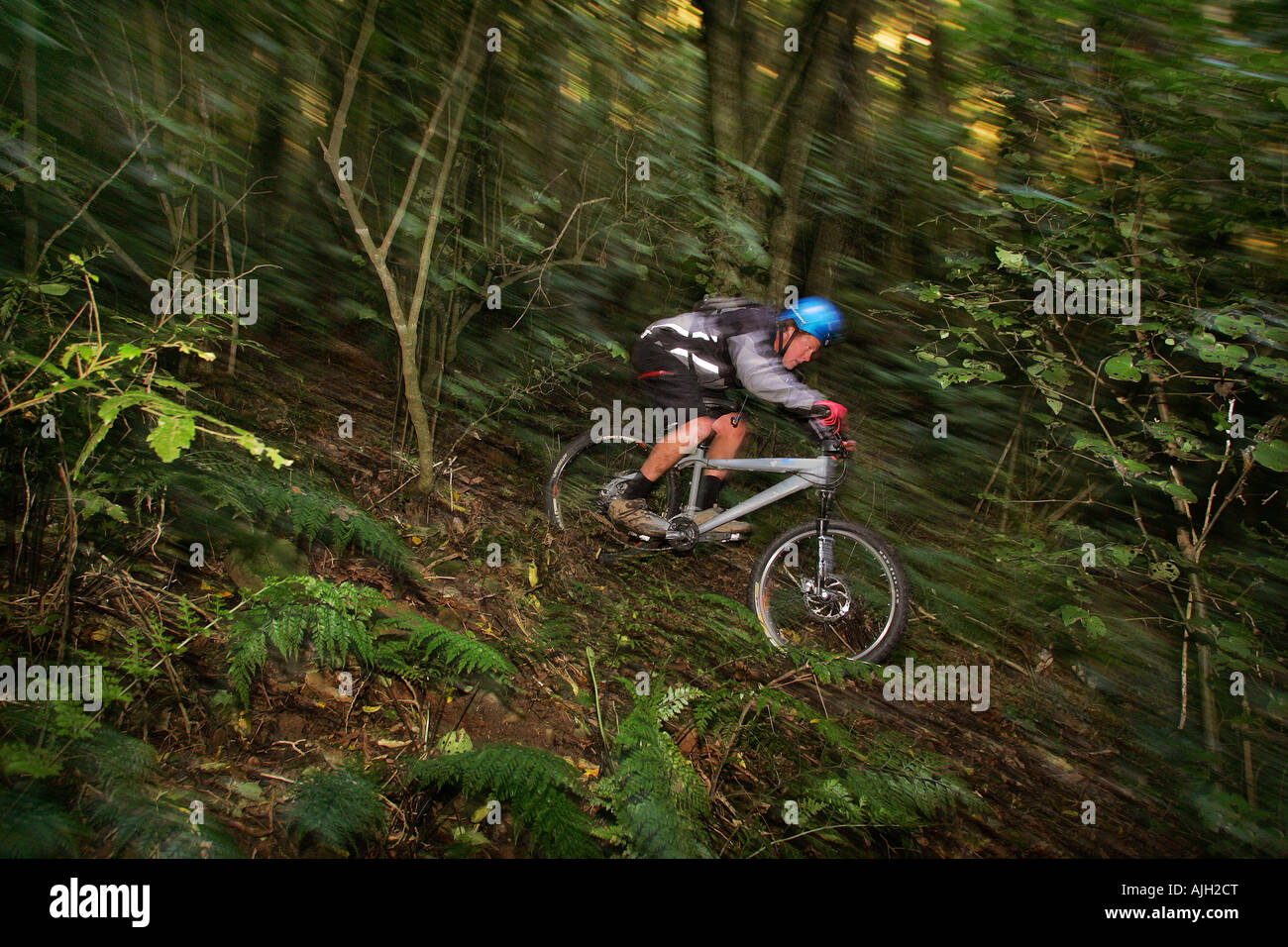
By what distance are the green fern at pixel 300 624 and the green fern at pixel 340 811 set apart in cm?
42

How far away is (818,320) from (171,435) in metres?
3.18

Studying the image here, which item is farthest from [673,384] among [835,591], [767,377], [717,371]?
[835,591]

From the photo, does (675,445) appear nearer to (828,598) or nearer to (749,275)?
(828,598)

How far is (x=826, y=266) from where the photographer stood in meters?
6.00

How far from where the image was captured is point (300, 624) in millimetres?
2318

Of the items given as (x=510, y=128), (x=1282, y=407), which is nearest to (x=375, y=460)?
(x=510, y=128)

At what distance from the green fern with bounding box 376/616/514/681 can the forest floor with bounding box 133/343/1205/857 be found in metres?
0.11

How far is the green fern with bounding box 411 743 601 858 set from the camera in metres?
1.97

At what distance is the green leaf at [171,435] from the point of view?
1.75 m

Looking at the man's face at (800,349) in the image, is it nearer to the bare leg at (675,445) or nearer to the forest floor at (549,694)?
the bare leg at (675,445)

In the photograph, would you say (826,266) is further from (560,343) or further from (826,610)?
(826,610)

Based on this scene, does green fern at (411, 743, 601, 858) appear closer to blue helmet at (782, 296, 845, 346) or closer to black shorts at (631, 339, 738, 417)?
black shorts at (631, 339, 738, 417)

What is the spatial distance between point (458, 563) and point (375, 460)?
109 cm
